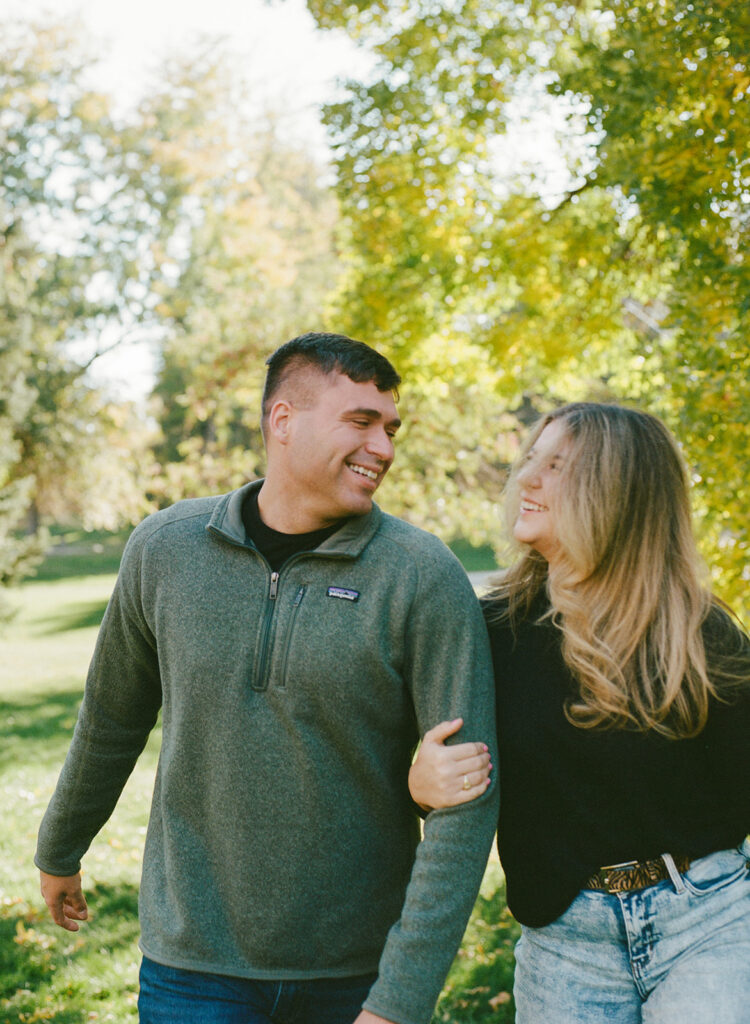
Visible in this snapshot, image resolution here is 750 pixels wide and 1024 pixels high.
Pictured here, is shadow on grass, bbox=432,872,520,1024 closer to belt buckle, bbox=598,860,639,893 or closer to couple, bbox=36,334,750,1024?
couple, bbox=36,334,750,1024

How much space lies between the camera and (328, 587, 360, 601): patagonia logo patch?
7.30 feet

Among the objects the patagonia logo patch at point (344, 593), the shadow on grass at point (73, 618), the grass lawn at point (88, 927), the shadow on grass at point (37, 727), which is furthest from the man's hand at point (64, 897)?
the shadow on grass at point (73, 618)

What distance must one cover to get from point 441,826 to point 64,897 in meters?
1.24

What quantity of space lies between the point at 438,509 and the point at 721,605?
32.1 feet

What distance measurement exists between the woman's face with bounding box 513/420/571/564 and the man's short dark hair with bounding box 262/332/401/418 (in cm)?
42

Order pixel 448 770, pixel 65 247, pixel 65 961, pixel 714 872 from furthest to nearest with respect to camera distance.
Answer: pixel 65 247 < pixel 65 961 < pixel 714 872 < pixel 448 770

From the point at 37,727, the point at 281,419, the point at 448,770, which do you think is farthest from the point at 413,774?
the point at 37,727

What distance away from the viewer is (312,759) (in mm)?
2158

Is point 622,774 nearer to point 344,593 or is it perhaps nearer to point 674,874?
point 674,874

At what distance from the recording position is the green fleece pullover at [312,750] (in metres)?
2.17

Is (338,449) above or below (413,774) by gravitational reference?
above

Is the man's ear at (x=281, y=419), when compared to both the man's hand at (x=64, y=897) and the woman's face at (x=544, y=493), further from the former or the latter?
the man's hand at (x=64, y=897)

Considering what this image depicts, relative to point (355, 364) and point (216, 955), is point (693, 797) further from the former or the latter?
point (355, 364)

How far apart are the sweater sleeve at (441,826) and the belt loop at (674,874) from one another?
1.25ft
